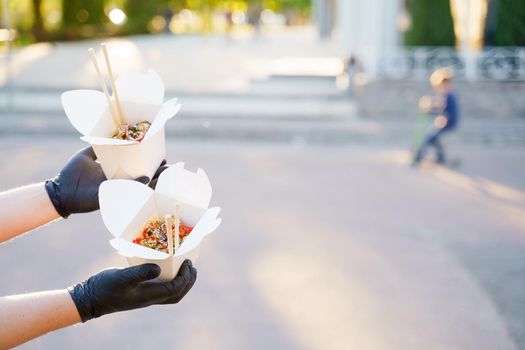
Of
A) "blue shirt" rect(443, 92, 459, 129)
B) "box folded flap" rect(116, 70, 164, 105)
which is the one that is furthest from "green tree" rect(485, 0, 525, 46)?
"box folded flap" rect(116, 70, 164, 105)

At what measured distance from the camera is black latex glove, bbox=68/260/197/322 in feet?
5.56

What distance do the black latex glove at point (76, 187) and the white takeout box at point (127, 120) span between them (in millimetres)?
221

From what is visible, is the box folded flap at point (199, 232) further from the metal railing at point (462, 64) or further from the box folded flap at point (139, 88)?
the metal railing at point (462, 64)

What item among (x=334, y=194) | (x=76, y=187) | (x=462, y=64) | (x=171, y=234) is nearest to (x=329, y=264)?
(x=334, y=194)

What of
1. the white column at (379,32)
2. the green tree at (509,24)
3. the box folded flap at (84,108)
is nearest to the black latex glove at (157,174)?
the box folded flap at (84,108)

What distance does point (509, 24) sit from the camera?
501 inches

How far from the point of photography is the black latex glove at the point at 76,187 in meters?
2.10

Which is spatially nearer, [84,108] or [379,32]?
[84,108]

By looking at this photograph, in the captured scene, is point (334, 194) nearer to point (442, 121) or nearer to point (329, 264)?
point (329, 264)

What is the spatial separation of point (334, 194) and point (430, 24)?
7035mm

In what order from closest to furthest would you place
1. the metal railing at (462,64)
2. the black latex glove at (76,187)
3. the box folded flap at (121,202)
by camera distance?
the box folded flap at (121,202) < the black latex glove at (76,187) < the metal railing at (462,64)

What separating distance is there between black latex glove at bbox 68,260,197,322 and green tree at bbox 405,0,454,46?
1211 centimetres

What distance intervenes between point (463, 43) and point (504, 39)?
886 millimetres

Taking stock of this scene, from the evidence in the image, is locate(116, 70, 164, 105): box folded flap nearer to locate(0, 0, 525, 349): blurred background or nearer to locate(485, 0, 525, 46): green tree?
locate(0, 0, 525, 349): blurred background
